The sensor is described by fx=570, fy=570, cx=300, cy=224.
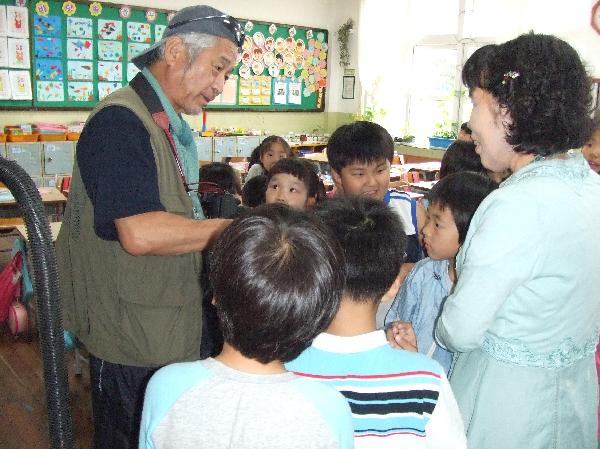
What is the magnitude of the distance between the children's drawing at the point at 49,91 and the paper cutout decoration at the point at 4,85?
321mm

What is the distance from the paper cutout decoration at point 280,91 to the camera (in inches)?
337

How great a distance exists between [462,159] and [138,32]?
5545 millimetres

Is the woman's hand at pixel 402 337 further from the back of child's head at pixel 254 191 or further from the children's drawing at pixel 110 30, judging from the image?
the children's drawing at pixel 110 30

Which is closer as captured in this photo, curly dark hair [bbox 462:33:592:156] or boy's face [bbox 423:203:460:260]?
curly dark hair [bbox 462:33:592:156]

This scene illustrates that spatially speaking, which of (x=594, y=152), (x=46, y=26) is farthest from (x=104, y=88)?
(x=594, y=152)

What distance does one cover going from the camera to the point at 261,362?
908 millimetres

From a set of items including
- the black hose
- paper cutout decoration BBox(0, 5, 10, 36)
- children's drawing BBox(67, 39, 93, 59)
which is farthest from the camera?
children's drawing BBox(67, 39, 93, 59)

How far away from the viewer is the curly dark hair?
1.15 metres

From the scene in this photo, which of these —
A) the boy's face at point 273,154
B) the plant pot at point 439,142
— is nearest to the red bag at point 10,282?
the boy's face at point 273,154

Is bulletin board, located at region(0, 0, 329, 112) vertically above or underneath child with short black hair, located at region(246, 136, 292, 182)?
above

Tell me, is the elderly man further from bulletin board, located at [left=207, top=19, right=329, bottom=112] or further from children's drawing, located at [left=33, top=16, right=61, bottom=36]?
bulletin board, located at [left=207, top=19, right=329, bottom=112]

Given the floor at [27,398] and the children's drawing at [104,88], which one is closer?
the floor at [27,398]

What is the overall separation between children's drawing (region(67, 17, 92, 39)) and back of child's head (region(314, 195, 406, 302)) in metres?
6.36

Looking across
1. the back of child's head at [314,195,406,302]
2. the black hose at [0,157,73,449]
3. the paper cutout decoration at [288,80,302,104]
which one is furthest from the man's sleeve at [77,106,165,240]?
the paper cutout decoration at [288,80,302,104]
